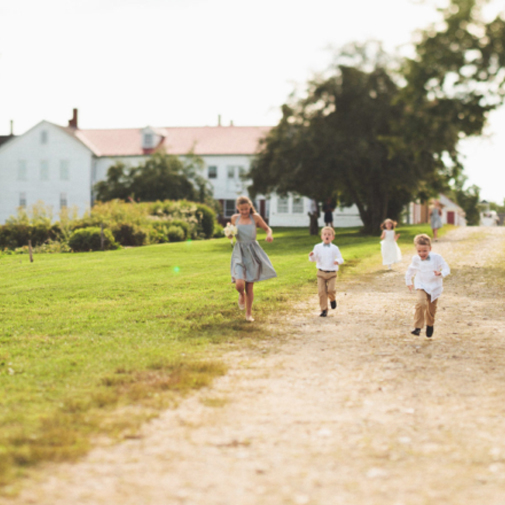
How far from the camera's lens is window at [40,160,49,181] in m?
51.1

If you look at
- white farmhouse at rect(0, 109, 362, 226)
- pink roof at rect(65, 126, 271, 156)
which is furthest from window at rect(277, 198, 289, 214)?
pink roof at rect(65, 126, 271, 156)

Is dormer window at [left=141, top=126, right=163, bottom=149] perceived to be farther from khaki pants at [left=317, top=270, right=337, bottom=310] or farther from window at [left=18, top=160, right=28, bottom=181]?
khaki pants at [left=317, top=270, right=337, bottom=310]

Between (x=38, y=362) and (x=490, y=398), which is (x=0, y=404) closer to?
(x=38, y=362)

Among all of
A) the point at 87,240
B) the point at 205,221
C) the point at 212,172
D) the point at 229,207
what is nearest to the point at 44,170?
the point at 212,172

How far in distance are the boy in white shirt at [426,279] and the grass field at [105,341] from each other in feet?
6.71

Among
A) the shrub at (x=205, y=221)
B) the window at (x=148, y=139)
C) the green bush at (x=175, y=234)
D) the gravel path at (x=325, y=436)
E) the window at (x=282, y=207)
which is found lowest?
the gravel path at (x=325, y=436)

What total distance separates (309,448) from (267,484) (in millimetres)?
632

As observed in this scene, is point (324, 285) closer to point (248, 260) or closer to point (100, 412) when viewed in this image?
point (248, 260)

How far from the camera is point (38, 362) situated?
20.7 ft

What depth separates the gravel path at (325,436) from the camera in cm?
350

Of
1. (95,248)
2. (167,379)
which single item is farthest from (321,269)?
(95,248)

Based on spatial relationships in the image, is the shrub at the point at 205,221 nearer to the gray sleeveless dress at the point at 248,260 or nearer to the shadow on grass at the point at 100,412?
the gray sleeveless dress at the point at 248,260

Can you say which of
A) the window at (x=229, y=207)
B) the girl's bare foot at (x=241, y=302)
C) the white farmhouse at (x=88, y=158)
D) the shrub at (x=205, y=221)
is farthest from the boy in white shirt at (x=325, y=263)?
the window at (x=229, y=207)

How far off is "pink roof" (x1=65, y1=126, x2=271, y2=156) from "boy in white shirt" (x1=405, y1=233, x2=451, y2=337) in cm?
4272
